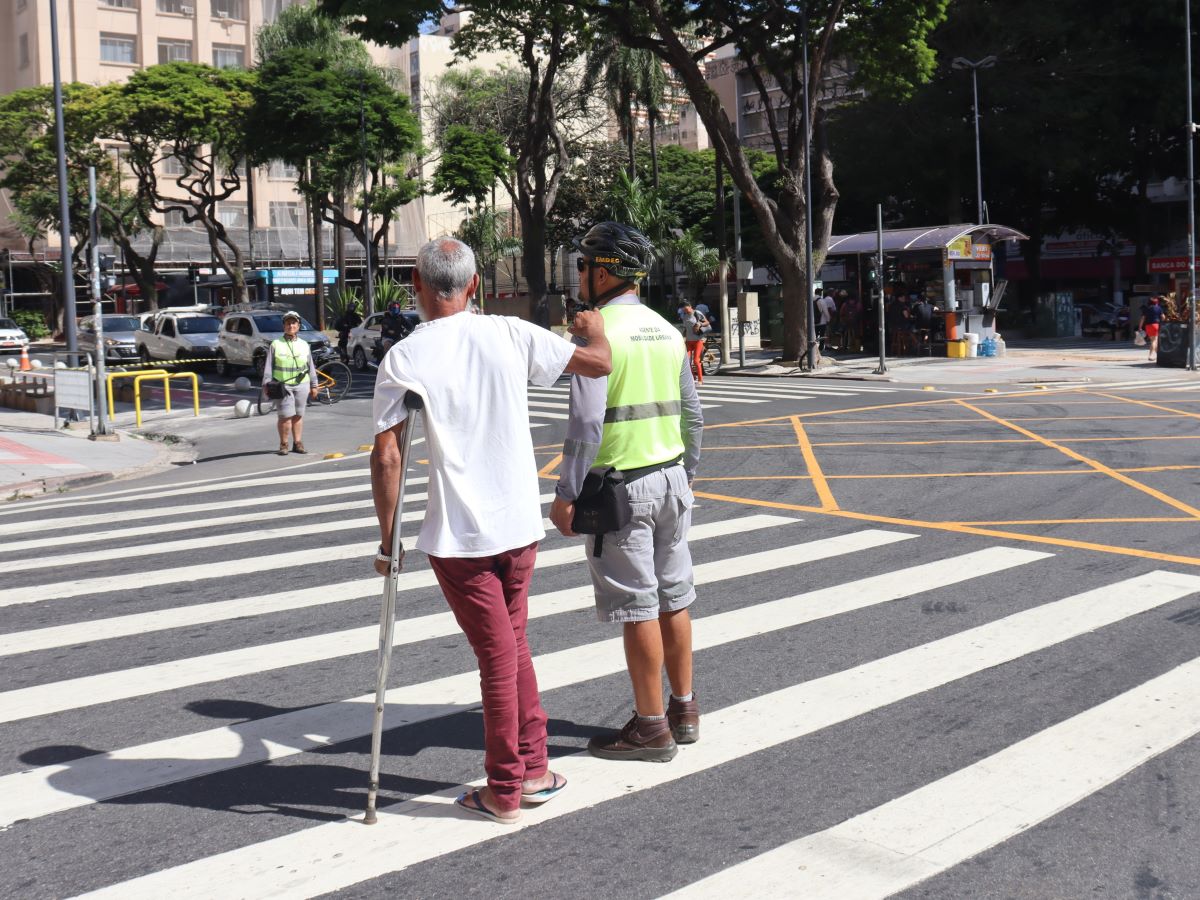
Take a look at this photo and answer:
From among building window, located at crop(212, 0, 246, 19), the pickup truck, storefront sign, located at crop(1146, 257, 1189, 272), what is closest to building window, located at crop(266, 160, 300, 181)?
building window, located at crop(212, 0, 246, 19)

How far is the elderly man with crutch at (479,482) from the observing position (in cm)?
425

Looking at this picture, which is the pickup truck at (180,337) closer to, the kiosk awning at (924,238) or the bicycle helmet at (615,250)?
the kiosk awning at (924,238)

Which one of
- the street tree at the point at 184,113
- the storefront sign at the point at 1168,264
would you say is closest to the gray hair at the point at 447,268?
the street tree at the point at 184,113

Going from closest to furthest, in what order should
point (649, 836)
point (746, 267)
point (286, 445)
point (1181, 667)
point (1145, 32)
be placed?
1. point (649, 836)
2. point (1181, 667)
3. point (286, 445)
4. point (746, 267)
5. point (1145, 32)

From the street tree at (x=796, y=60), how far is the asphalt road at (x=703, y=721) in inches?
795

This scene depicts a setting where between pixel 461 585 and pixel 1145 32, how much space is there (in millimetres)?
45295

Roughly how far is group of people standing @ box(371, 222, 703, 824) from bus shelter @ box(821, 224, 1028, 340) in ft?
96.5

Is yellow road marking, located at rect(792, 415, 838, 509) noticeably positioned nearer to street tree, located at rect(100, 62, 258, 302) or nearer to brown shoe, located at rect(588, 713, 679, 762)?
Result: brown shoe, located at rect(588, 713, 679, 762)

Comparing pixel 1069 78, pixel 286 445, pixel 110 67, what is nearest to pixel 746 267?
pixel 286 445

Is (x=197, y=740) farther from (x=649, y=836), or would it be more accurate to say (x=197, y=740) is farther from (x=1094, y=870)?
(x=1094, y=870)

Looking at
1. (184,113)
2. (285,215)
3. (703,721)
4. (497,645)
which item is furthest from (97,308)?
(285,215)

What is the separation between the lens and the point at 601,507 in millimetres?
4652

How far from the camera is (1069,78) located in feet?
144

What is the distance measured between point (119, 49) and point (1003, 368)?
5640 centimetres
